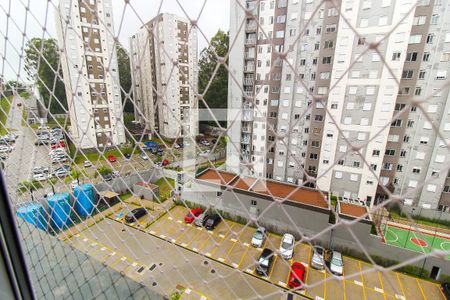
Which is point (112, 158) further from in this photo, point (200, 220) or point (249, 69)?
point (200, 220)

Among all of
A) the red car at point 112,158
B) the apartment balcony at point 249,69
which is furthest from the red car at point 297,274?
the red car at point 112,158

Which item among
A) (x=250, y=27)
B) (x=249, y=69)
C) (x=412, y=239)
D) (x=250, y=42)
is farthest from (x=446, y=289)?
(x=250, y=27)

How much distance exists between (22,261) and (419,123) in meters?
5.33

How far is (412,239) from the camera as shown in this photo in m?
3.75

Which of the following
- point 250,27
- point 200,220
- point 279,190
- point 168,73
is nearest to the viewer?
point 200,220

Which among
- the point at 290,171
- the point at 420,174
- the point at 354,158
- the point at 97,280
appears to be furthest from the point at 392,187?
the point at 97,280

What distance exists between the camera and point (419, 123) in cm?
402

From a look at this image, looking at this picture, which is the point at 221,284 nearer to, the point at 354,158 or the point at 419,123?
the point at 354,158

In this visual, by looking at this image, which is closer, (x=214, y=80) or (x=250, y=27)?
(x=250, y=27)

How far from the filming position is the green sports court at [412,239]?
3.56 metres

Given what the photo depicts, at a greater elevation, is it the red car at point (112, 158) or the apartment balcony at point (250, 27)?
the apartment balcony at point (250, 27)

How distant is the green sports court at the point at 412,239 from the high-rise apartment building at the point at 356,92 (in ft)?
2.10

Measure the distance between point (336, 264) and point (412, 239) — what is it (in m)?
1.78

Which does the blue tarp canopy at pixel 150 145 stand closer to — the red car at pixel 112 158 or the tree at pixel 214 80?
the red car at pixel 112 158
